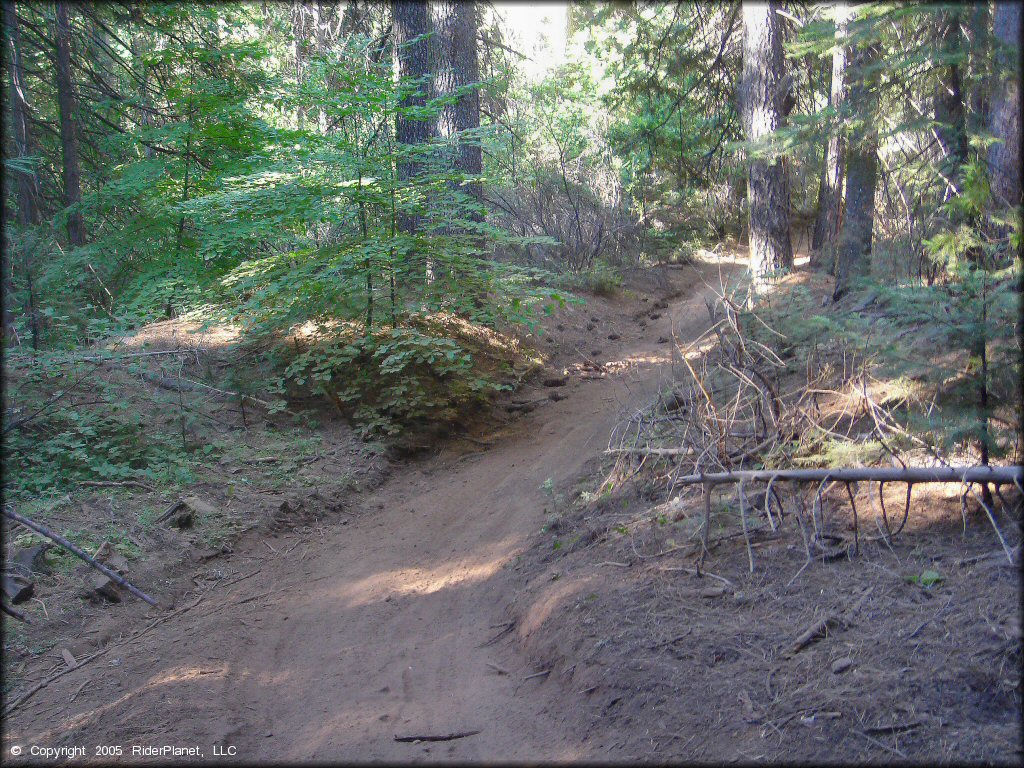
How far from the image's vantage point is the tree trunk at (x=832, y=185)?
410 inches

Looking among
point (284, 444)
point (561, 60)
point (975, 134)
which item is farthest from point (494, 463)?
point (561, 60)

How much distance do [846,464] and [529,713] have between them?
2781mm

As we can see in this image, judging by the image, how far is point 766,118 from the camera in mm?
10180

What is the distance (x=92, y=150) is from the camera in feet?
49.2

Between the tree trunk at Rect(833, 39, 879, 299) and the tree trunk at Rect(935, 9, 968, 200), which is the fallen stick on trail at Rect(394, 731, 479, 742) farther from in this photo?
the tree trunk at Rect(935, 9, 968, 200)

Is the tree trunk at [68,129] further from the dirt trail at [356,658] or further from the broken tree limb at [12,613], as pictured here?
the broken tree limb at [12,613]

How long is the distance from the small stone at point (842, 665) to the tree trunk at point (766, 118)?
759 centimetres

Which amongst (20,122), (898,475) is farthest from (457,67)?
(898,475)

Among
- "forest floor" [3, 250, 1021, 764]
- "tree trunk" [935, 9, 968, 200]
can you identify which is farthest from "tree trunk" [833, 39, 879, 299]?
"forest floor" [3, 250, 1021, 764]

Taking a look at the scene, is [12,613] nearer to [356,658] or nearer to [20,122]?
[356,658]

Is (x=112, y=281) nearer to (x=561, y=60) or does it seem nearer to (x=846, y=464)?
(x=846, y=464)

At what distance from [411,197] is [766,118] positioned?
5.48m

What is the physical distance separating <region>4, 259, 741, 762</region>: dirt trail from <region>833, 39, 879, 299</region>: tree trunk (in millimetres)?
3797

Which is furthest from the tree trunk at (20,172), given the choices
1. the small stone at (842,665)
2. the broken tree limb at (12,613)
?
the small stone at (842,665)
